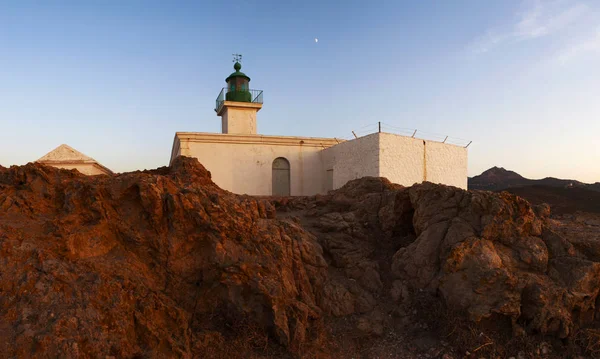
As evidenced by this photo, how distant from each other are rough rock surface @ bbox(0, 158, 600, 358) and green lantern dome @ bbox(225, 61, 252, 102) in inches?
558

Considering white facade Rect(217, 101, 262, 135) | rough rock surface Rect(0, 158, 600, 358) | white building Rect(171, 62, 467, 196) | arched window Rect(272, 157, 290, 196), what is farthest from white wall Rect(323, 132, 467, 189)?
rough rock surface Rect(0, 158, 600, 358)

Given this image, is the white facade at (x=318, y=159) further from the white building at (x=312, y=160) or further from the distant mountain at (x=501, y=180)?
the distant mountain at (x=501, y=180)

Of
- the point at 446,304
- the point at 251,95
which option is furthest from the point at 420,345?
the point at 251,95

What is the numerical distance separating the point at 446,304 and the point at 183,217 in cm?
437

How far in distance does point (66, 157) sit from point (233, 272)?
10.9 meters

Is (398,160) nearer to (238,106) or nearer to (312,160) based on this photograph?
(312,160)

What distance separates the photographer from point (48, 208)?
19.1ft

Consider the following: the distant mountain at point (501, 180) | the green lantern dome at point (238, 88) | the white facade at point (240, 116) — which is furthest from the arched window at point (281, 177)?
the distant mountain at point (501, 180)

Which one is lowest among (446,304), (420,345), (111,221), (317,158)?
→ (420,345)

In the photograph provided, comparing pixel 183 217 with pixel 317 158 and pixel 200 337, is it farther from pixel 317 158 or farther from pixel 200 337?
pixel 317 158

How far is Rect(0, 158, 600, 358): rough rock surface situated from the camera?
4789mm

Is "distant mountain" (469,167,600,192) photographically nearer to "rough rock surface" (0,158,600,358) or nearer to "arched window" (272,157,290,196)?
"arched window" (272,157,290,196)

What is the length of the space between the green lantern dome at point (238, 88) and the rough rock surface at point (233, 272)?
1418 centimetres

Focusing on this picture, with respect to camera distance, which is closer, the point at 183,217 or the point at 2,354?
the point at 2,354
